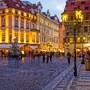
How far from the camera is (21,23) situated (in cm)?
7350

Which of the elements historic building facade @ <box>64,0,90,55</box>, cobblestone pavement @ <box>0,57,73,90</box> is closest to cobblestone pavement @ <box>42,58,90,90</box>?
cobblestone pavement @ <box>0,57,73,90</box>

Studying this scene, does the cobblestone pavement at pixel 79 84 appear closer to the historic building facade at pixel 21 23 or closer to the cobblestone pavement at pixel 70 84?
the cobblestone pavement at pixel 70 84

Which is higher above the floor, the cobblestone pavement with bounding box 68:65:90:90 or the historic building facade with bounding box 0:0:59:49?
the historic building facade with bounding box 0:0:59:49

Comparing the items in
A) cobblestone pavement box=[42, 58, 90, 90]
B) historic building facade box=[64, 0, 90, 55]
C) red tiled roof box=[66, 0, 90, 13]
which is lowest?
cobblestone pavement box=[42, 58, 90, 90]

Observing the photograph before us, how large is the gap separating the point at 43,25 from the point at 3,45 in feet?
78.0

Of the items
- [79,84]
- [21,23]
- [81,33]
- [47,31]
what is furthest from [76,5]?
[79,84]

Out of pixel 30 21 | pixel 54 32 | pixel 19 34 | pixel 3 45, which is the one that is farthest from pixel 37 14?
pixel 54 32

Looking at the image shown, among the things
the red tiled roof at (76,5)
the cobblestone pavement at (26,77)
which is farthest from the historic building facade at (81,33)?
the cobblestone pavement at (26,77)

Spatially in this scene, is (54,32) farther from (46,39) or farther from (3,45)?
(3,45)

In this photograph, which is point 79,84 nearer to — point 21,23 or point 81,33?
point 81,33

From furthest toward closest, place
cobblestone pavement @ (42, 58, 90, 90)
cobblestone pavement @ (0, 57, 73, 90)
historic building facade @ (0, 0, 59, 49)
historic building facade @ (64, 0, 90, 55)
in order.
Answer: historic building facade @ (0, 0, 59, 49) < historic building facade @ (64, 0, 90, 55) < cobblestone pavement @ (0, 57, 73, 90) < cobblestone pavement @ (42, 58, 90, 90)

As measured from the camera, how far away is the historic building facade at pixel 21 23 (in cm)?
6867

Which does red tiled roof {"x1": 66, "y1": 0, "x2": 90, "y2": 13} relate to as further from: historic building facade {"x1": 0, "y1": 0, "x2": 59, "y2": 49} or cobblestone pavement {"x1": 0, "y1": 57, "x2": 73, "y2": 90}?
cobblestone pavement {"x1": 0, "y1": 57, "x2": 73, "y2": 90}

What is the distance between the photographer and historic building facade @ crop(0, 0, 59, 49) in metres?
68.7
